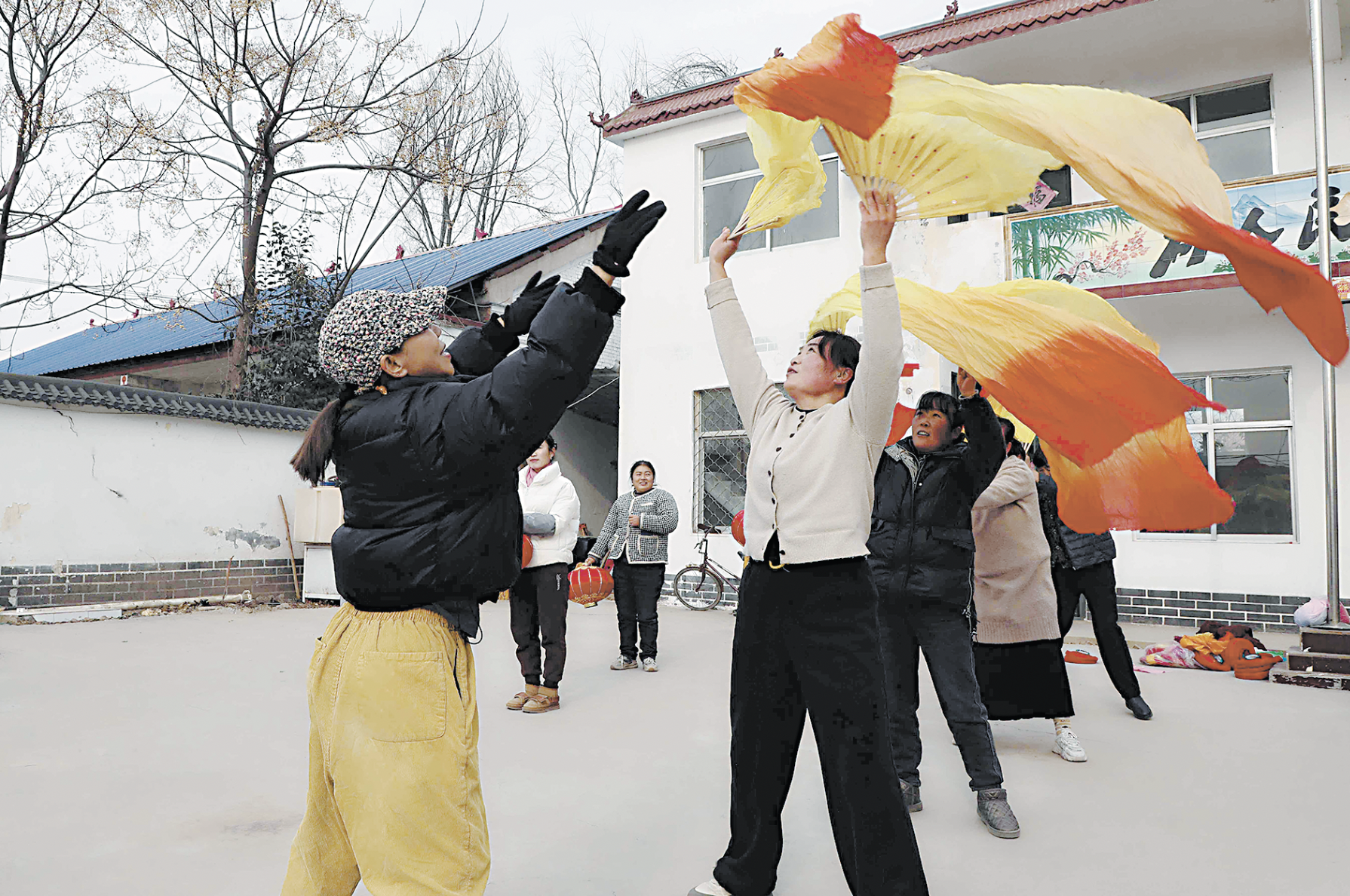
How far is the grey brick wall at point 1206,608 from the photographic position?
8625 mm

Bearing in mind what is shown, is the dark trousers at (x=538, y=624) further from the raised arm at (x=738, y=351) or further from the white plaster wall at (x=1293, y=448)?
the white plaster wall at (x=1293, y=448)

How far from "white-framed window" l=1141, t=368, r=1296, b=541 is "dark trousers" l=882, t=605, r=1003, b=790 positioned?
6.80 meters

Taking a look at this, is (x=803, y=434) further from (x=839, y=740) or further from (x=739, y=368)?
(x=839, y=740)

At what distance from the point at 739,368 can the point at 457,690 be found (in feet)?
4.46

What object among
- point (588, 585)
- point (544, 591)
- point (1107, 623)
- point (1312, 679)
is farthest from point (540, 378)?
point (1312, 679)

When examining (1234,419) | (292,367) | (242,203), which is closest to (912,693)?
(1234,419)

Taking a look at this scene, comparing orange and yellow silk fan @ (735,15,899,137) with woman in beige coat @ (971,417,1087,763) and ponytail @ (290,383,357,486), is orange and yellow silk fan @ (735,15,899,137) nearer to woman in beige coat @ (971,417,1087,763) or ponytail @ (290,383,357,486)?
ponytail @ (290,383,357,486)

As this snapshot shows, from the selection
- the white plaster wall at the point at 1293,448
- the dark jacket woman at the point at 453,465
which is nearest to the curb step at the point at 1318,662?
the white plaster wall at the point at 1293,448

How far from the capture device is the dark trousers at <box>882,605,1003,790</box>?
3352 mm

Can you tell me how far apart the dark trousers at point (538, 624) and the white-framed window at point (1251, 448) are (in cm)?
685

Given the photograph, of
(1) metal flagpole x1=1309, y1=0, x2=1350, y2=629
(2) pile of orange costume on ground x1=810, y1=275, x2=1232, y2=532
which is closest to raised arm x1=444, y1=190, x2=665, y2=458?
(2) pile of orange costume on ground x1=810, y1=275, x2=1232, y2=532

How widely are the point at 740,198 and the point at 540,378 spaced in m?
10.2

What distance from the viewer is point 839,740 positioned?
7.66 feet

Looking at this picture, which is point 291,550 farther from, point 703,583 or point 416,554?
point 416,554
